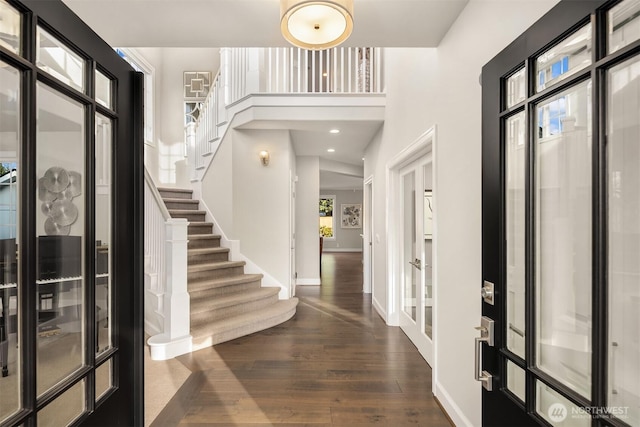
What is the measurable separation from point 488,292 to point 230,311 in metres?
3.16

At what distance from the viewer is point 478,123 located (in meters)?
1.75

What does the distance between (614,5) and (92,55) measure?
5.04 feet

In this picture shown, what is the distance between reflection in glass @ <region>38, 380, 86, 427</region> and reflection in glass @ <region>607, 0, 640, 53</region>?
70.9 inches

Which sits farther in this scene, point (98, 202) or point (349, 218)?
point (349, 218)

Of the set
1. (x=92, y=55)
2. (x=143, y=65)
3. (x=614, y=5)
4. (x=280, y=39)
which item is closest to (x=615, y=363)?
(x=614, y=5)

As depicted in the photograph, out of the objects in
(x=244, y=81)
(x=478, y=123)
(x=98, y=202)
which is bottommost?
(x=98, y=202)

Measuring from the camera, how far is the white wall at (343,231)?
13.7 m

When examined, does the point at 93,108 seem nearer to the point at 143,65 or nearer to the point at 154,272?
the point at 154,272

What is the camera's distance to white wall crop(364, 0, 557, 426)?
1.64 metres

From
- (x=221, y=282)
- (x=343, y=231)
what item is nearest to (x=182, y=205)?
(x=221, y=282)

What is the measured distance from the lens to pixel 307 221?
249 inches

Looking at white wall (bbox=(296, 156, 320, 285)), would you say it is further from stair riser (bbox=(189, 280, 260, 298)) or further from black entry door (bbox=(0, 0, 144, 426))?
black entry door (bbox=(0, 0, 144, 426))

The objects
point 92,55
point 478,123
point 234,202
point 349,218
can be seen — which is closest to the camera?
point 92,55

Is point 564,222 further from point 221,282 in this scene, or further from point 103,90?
point 221,282
